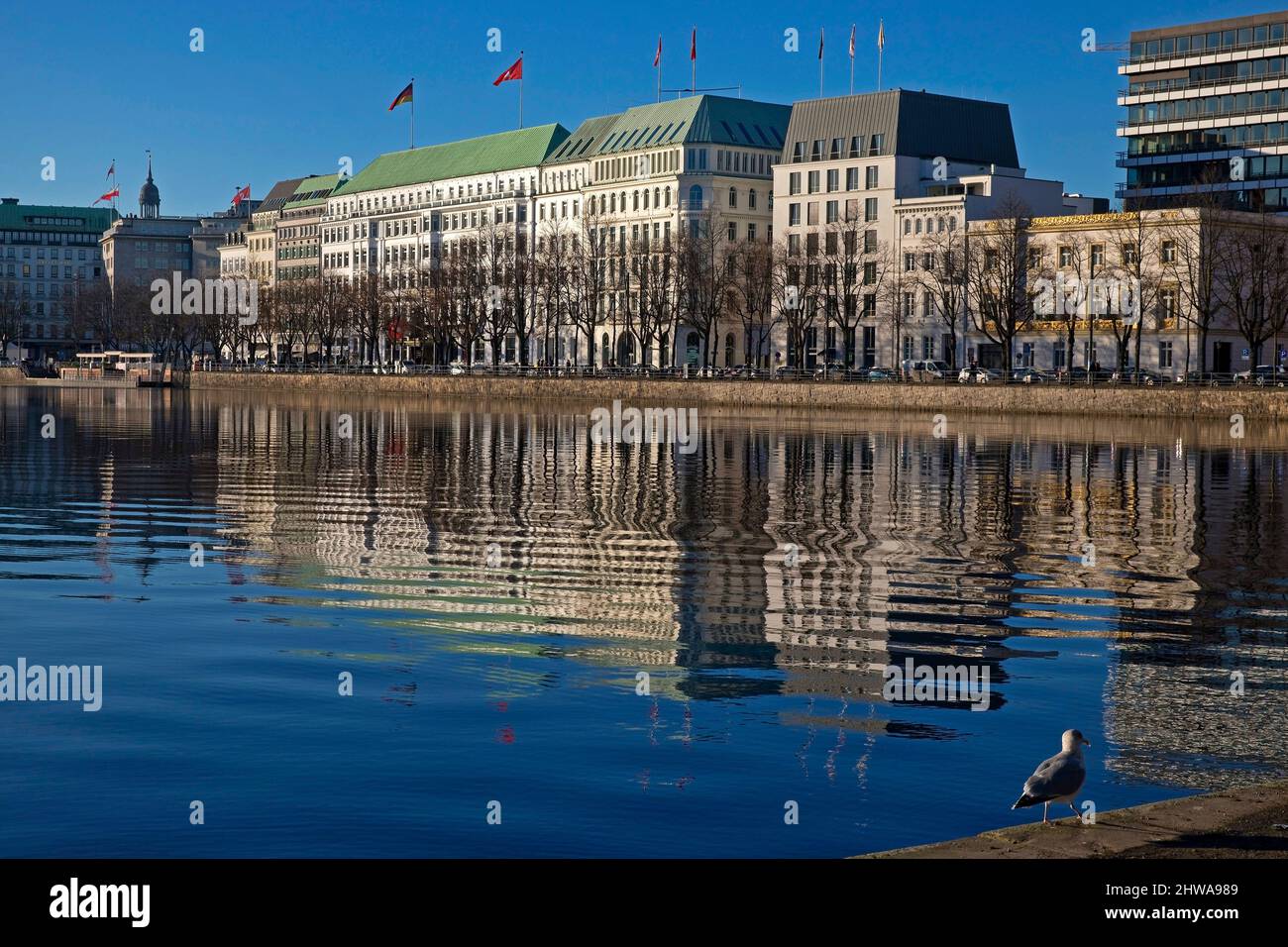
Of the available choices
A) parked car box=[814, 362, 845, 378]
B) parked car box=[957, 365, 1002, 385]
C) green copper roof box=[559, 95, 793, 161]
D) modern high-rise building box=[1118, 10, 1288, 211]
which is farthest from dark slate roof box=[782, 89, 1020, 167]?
parked car box=[957, 365, 1002, 385]

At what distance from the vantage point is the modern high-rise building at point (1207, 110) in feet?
491

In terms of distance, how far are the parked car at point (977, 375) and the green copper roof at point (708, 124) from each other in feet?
177

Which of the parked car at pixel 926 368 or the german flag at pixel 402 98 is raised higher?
the german flag at pixel 402 98

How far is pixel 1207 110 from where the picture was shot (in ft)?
509

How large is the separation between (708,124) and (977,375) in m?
61.4

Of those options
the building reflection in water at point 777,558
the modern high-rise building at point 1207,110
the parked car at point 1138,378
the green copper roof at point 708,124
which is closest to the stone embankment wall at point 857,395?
the parked car at point 1138,378

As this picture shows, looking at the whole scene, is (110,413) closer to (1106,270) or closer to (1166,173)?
(1106,270)

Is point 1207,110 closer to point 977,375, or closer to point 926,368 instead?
point 926,368

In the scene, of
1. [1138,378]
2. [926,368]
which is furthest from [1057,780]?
[926,368]

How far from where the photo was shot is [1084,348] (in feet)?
415

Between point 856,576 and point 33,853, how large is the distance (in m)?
17.3

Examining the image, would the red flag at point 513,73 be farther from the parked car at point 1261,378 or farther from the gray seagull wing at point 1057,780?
the gray seagull wing at point 1057,780

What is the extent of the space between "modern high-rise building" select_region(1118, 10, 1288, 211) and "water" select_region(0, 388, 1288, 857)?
113057mm
